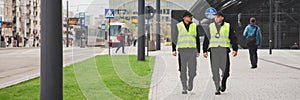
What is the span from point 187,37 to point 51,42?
3713mm

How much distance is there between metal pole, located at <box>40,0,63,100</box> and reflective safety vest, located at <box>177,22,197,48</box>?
141 inches

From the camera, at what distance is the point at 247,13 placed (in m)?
36.2

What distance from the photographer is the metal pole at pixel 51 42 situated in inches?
158

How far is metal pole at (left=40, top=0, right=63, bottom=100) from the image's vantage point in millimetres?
4004

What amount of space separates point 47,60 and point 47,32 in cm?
27

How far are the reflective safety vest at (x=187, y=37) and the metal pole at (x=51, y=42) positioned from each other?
357 cm

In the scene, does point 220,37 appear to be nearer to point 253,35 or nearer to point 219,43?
point 219,43

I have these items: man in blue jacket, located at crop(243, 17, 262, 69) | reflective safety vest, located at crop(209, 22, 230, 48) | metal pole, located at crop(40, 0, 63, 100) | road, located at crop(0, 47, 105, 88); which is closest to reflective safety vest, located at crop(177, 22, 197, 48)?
reflective safety vest, located at crop(209, 22, 230, 48)

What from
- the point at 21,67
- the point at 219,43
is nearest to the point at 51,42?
the point at 219,43

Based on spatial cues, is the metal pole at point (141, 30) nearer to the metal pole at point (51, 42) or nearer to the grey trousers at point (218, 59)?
the grey trousers at point (218, 59)

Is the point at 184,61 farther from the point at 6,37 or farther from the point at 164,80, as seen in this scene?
the point at 6,37

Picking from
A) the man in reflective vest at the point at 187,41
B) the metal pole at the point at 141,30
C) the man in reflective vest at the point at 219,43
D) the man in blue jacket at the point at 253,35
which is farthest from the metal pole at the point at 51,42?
the metal pole at the point at 141,30

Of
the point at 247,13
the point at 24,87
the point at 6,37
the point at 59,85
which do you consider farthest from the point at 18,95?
the point at 6,37

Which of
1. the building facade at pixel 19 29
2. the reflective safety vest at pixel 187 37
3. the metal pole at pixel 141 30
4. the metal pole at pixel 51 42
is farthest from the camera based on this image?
the building facade at pixel 19 29
